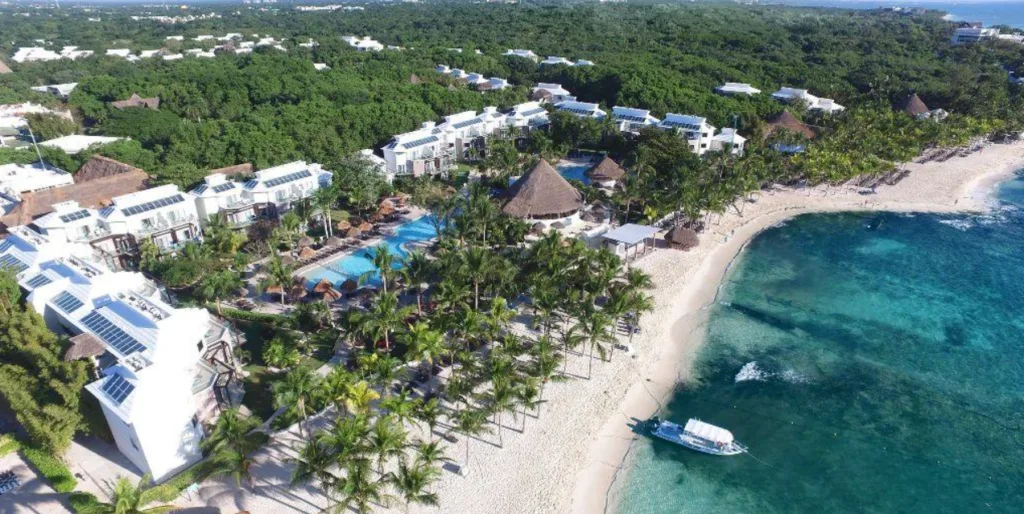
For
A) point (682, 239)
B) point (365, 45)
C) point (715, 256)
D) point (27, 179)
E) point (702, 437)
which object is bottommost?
point (715, 256)

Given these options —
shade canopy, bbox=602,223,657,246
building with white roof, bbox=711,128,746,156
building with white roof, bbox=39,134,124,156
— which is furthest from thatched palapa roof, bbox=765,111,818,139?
building with white roof, bbox=39,134,124,156

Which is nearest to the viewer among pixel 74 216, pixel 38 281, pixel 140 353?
pixel 140 353

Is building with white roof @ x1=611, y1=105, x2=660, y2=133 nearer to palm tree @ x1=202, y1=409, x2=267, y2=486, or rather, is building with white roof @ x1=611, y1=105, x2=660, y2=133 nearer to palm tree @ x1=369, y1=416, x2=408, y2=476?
palm tree @ x1=369, y1=416, x2=408, y2=476

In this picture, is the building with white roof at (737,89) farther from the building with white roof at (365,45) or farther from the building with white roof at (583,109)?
the building with white roof at (365,45)

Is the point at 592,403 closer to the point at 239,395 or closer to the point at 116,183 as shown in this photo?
the point at 239,395

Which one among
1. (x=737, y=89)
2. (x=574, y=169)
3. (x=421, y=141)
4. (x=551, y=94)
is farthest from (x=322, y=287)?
(x=737, y=89)

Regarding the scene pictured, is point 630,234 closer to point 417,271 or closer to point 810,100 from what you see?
point 417,271
